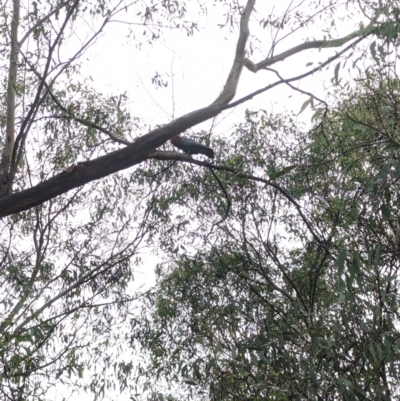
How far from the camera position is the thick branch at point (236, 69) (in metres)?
4.45

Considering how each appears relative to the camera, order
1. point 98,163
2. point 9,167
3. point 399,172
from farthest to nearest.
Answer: point 9,167, point 98,163, point 399,172

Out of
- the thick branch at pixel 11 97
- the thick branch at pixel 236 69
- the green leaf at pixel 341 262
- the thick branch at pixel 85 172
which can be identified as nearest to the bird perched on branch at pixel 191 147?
the thick branch at pixel 236 69

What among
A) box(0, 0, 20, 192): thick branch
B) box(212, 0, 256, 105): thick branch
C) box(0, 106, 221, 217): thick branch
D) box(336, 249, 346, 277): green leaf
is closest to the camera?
box(336, 249, 346, 277): green leaf

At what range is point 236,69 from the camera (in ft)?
15.1

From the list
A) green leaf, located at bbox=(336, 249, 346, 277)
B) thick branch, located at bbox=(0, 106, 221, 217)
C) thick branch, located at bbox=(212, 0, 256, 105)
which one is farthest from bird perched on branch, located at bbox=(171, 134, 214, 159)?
green leaf, located at bbox=(336, 249, 346, 277)

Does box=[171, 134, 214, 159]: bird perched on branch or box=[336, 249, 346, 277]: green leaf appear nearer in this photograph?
box=[336, 249, 346, 277]: green leaf

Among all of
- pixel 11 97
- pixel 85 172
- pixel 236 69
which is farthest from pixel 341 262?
pixel 11 97

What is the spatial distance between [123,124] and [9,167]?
2240 millimetres

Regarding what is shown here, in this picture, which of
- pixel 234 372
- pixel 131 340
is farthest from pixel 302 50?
pixel 131 340

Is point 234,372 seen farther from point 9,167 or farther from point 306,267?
point 306,267

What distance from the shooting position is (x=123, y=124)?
21.8 feet

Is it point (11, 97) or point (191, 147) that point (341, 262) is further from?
point (11, 97)

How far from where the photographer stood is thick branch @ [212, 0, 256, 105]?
4445 mm

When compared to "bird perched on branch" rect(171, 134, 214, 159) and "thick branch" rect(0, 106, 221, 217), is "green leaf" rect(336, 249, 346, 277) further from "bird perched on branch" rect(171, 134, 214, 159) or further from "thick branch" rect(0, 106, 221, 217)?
"bird perched on branch" rect(171, 134, 214, 159)
